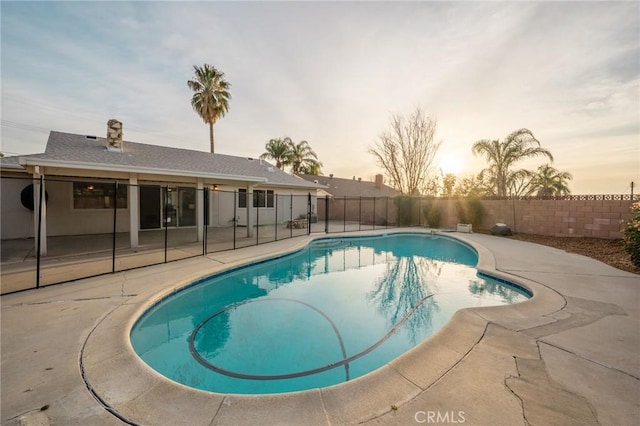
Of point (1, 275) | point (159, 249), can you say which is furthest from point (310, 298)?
point (1, 275)

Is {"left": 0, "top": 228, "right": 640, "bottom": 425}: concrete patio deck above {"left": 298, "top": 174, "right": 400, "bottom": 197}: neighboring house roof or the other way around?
the other way around

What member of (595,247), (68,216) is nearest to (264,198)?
(68,216)

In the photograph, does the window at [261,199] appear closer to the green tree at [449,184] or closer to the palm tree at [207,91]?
the palm tree at [207,91]

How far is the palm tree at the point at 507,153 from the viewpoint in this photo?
13.5 metres

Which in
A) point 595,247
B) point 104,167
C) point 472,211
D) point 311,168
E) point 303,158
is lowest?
point 595,247

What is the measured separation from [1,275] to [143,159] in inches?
214

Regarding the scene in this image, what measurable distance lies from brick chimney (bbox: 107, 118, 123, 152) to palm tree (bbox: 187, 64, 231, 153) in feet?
34.9

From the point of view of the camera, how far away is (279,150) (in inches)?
996

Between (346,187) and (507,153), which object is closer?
(507,153)

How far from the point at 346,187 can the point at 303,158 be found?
533 cm

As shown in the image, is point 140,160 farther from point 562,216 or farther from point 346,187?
point 346,187

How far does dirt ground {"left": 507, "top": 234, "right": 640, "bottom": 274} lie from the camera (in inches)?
268

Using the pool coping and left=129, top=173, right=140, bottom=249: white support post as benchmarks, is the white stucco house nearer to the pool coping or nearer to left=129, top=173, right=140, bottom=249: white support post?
left=129, top=173, right=140, bottom=249: white support post

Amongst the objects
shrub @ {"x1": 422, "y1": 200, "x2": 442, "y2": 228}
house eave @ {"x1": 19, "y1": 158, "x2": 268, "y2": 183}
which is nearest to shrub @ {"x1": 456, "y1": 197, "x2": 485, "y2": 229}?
shrub @ {"x1": 422, "y1": 200, "x2": 442, "y2": 228}
